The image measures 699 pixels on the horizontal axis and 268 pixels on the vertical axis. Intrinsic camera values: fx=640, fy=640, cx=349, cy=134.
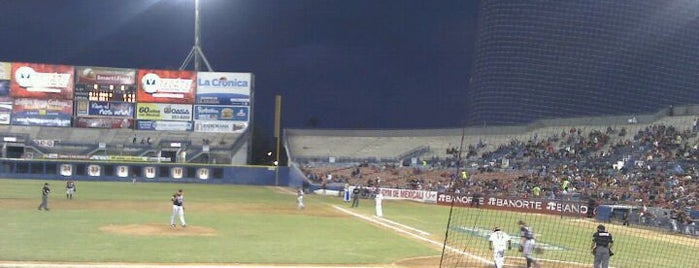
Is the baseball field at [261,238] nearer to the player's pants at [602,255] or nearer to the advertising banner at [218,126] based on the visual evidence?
the player's pants at [602,255]

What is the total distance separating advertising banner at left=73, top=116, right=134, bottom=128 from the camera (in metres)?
70.2

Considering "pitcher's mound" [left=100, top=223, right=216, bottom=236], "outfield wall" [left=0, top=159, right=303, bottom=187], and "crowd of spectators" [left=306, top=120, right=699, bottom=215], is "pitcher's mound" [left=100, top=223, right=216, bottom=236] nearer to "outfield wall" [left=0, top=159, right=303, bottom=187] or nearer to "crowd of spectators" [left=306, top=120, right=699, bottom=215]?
"crowd of spectators" [left=306, top=120, right=699, bottom=215]

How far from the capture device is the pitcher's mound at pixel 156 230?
22.5 meters

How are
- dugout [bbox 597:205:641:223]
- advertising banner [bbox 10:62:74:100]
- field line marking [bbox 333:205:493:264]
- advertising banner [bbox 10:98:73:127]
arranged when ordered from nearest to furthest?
field line marking [bbox 333:205:493:264], dugout [bbox 597:205:641:223], advertising banner [bbox 10:62:74:100], advertising banner [bbox 10:98:73:127]

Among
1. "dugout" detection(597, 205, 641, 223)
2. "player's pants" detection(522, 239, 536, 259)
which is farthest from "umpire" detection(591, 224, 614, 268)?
"dugout" detection(597, 205, 641, 223)

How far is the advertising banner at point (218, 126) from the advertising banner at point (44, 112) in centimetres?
1383

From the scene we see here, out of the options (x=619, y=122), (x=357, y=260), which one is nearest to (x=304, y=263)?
(x=357, y=260)

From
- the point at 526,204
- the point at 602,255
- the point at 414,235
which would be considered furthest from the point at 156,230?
the point at 526,204

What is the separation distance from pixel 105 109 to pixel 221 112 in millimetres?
12612

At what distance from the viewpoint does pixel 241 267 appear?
16266 mm

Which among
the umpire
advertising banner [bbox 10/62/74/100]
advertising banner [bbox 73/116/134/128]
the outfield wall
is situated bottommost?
the outfield wall

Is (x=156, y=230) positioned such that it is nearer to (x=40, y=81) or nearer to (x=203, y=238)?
(x=203, y=238)

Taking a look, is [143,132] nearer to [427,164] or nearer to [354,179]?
[354,179]

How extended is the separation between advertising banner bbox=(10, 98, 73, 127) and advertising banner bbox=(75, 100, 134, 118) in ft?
4.61
